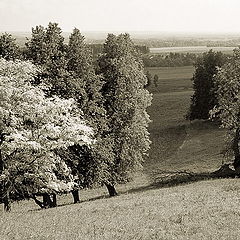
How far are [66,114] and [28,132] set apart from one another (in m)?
3.25

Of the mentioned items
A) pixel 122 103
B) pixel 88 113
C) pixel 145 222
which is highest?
pixel 122 103

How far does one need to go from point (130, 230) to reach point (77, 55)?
19.8 meters

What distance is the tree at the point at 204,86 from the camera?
84.0m

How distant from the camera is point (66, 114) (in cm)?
2577

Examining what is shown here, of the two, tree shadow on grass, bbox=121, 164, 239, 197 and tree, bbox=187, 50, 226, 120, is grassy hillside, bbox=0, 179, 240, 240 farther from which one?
tree, bbox=187, 50, 226, 120

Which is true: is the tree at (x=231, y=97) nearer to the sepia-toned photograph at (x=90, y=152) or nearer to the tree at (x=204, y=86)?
the sepia-toned photograph at (x=90, y=152)

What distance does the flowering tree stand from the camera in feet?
76.2

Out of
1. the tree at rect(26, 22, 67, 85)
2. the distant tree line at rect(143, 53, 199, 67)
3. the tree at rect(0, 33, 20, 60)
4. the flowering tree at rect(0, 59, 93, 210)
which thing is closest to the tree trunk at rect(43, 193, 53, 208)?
the flowering tree at rect(0, 59, 93, 210)

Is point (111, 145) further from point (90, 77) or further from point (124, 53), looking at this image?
point (124, 53)

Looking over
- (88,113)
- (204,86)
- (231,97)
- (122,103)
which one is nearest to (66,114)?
(88,113)

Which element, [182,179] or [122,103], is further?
[182,179]

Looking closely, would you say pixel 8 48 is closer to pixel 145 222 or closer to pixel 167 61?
pixel 145 222

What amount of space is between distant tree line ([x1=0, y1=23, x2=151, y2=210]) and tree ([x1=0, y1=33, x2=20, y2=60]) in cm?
7

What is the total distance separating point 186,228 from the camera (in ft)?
56.9
